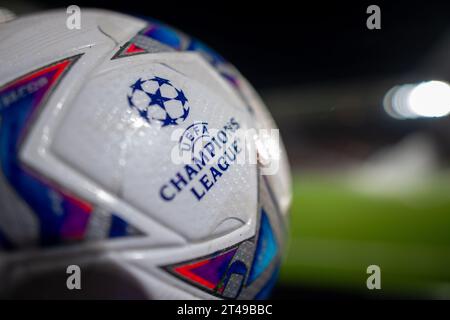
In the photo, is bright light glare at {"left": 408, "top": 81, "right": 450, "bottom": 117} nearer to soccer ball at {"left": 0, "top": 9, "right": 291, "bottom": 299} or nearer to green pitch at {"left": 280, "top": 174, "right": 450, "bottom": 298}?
green pitch at {"left": 280, "top": 174, "right": 450, "bottom": 298}

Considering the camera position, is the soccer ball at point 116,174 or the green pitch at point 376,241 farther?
the green pitch at point 376,241

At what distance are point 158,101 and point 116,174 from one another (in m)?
0.11

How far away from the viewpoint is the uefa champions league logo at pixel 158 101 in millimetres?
480

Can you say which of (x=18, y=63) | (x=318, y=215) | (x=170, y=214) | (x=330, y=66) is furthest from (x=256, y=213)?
(x=330, y=66)

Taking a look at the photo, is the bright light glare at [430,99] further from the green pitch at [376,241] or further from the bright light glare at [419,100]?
the green pitch at [376,241]

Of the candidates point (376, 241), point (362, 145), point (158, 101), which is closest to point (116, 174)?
point (158, 101)

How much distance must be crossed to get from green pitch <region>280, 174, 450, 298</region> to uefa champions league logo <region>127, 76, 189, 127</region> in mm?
1397

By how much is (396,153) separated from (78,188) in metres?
3.01

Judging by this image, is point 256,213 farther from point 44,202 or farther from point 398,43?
point 398,43

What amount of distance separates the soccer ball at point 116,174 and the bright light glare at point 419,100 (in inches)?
117

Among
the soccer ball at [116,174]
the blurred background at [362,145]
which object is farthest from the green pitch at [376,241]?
the soccer ball at [116,174]

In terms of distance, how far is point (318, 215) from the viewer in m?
2.26

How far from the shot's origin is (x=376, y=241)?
191 centimetres

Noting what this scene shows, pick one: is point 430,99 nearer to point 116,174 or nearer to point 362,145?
point 362,145
